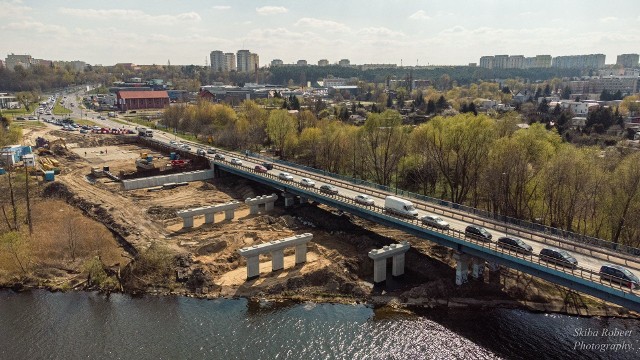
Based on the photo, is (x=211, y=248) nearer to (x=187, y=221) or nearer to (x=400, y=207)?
(x=187, y=221)

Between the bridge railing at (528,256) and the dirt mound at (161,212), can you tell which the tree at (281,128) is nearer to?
the dirt mound at (161,212)

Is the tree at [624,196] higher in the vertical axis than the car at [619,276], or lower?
higher

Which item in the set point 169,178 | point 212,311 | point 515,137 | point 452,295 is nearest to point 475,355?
point 452,295

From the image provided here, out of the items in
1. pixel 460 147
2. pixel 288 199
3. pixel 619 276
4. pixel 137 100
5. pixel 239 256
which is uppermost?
pixel 137 100

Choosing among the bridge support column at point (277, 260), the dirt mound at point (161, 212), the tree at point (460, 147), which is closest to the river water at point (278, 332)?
the bridge support column at point (277, 260)

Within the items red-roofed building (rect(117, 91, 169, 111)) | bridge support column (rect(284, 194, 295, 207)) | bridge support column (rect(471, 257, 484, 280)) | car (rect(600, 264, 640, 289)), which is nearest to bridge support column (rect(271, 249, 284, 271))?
bridge support column (rect(471, 257, 484, 280))

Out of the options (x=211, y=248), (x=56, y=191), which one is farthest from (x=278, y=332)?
(x=56, y=191)

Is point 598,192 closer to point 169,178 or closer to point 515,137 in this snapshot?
point 515,137
